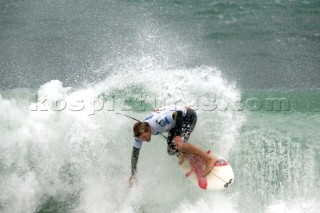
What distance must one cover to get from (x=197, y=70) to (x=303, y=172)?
2743 millimetres

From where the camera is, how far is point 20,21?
10.8 m

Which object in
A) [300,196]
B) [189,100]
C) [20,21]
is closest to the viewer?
[300,196]

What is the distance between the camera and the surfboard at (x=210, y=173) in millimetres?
6195

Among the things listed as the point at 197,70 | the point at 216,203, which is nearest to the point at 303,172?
→ the point at 216,203

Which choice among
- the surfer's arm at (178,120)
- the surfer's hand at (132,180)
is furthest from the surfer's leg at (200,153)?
the surfer's hand at (132,180)

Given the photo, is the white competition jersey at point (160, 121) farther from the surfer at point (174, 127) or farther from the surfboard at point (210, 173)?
the surfboard at point (210, 173)

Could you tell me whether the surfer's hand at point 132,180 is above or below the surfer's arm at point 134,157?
below

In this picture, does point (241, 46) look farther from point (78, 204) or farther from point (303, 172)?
point (78, 204)

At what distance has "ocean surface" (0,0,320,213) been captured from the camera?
664cm

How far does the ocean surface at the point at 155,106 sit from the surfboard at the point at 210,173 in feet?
1.06

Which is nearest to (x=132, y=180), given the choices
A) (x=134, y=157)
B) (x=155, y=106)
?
(x=134, y=157)

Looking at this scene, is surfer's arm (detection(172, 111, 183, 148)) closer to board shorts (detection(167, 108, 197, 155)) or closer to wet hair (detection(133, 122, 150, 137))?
board shorts (detection(167, 108, 197, 155))

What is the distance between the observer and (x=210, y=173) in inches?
248

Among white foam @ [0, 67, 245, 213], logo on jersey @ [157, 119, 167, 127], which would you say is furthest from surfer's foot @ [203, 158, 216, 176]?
logo on jersey @ [157, 119, 167, 127]
